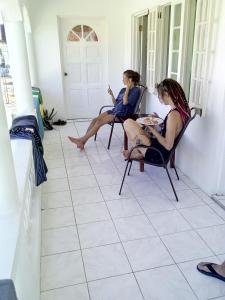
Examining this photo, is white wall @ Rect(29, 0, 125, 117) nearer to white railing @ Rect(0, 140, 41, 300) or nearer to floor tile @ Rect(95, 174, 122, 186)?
floor tile @ Rect(95, 174, 122, 186)

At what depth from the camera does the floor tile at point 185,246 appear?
1984mm

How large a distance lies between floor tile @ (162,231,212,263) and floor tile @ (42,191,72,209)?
105cm

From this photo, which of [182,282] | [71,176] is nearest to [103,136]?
[71,176]

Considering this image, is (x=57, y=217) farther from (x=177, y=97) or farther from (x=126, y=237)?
(x=177, y=97)

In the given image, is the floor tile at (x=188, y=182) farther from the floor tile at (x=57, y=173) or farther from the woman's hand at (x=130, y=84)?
the woman's hand at (x=130, y=84)

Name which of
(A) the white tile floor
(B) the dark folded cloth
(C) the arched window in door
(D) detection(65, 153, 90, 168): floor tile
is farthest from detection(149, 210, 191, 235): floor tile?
(C) the arched window in door

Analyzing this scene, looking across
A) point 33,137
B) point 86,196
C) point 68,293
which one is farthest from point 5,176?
point 86,196

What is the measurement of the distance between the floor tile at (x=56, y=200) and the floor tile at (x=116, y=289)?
3.33 feet

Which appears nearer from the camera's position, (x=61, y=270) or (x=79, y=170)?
(x=61, y=270)

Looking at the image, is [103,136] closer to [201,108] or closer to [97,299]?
[201,108]

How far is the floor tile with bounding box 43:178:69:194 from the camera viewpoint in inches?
115

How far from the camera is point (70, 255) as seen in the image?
2.00m

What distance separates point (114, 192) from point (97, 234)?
0.69m

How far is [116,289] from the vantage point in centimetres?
172
